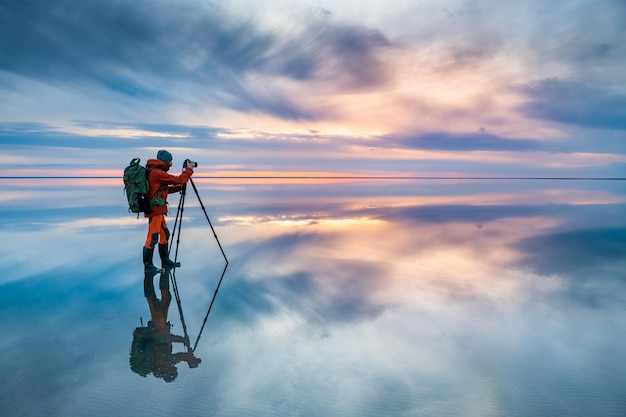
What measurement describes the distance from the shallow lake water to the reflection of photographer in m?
0.03

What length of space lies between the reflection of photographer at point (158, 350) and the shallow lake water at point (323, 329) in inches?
1.2

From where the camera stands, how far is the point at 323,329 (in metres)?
6.80

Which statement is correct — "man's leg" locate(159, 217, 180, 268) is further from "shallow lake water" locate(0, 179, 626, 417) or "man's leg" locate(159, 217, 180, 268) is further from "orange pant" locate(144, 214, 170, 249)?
"shallow lake water" locate(0, 179, 626, 417)

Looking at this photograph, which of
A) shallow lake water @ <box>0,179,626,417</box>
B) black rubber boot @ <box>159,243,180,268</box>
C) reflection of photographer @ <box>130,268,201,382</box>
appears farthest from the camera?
black rubber boot @ <box>159,243,180,268</box>

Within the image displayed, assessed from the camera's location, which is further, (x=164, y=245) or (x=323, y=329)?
(x=164, y=245)

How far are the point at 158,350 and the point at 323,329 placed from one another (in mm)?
2275

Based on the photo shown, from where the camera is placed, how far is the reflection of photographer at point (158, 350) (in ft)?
18.0

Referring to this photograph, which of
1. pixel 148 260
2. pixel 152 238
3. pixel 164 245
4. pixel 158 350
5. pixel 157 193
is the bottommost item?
pixel 158 350

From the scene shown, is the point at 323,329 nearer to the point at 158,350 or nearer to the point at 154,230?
the point at 158,350

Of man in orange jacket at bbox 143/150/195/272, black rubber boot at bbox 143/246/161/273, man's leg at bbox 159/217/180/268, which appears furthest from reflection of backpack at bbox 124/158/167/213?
black rubber boot at bbox 143/246/161/273

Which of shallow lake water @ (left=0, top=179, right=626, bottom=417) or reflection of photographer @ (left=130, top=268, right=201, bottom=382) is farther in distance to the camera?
reflection of photographer @ (left=130, top=268, right=201, bottom=382)

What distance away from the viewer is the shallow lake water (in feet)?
15.7

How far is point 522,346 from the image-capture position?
20.2 ft

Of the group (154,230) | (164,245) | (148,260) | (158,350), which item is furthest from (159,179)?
(158,350)
